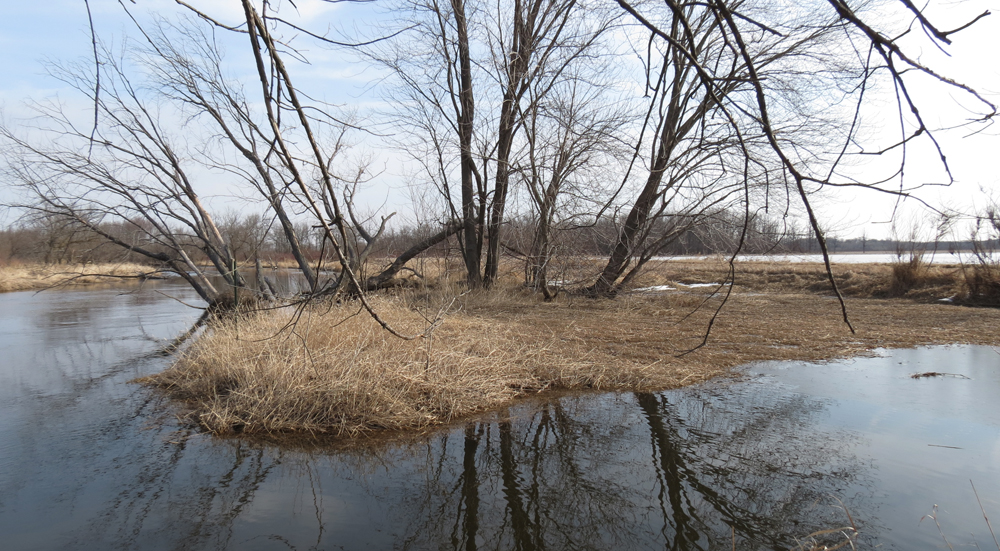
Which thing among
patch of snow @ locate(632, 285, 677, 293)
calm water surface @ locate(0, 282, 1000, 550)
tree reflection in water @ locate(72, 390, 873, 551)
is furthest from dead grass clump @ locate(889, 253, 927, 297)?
tree reflection in water @ locate(72, 390, 873, 551)

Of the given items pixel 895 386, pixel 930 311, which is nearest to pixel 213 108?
pixel 895 386

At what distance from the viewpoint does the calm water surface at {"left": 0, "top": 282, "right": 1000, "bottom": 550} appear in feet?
11.0

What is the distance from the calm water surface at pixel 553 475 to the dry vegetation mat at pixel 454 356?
37 cm

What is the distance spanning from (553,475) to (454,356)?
2.32 m

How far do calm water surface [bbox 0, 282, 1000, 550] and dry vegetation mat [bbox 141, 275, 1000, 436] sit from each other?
0.37m

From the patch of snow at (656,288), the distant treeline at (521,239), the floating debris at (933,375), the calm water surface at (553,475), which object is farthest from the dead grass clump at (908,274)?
the calm water surface at (553,475)

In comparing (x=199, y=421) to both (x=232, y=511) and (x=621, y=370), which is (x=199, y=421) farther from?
(x=621, y=370)

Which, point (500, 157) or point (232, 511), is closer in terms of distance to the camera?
point (232, 511)

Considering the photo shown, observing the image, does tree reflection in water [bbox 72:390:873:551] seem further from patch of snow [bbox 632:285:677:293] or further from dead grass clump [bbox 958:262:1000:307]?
patch of snow [bbox 632:285:677:293]

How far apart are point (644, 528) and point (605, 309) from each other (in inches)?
329

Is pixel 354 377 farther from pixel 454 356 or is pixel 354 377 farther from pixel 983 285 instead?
pixel 983 285

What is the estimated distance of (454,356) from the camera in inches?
244

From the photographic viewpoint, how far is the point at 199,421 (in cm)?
540

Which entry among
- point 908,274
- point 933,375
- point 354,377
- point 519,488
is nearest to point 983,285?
point 908,274
